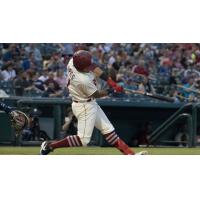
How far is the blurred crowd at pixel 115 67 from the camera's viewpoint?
18.6 metres

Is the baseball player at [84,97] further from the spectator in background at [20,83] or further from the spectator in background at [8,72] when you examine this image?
the spectator in background at [8,72]

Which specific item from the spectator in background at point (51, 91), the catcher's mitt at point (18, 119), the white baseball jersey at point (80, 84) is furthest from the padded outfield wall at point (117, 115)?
the white baseball jersey at point (80, 84)

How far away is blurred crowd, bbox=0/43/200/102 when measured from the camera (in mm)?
18562

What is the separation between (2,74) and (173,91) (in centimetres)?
455

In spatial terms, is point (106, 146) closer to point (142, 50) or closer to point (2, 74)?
point (2, 74)

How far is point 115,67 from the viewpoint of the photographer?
825 inches

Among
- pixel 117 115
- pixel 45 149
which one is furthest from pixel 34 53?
pixel 45 149

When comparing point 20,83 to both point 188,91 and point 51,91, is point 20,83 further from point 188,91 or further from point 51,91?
point 188,91

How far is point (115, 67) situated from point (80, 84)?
9685mm

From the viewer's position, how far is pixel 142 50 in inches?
888

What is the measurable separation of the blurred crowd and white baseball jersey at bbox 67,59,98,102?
18.7ft

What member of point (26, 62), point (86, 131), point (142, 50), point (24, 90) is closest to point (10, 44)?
point (26, 62)

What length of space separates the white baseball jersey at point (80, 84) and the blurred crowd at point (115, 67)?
5.69 meters

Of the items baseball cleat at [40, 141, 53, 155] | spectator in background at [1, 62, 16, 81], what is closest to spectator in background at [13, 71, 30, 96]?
spectator in background at [1, 62, 16, 81]
